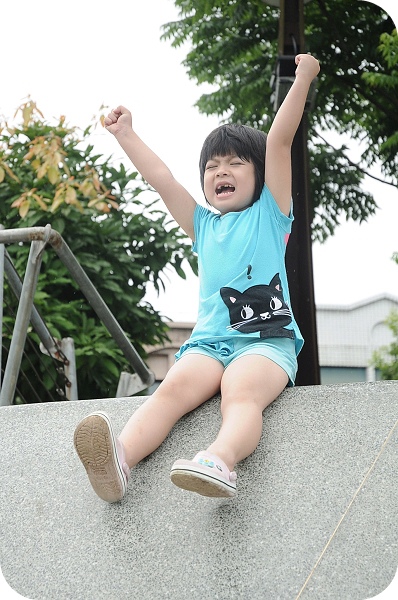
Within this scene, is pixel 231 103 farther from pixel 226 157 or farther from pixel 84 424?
pixel 84 424

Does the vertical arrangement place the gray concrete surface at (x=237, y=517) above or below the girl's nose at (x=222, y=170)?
below

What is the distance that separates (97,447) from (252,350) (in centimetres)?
52

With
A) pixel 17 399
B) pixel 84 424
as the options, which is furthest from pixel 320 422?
pixel 17 399

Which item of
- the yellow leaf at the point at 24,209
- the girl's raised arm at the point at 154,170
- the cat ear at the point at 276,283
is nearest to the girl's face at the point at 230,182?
the girl's raised arm at the point at 154,170

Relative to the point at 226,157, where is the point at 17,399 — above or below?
below

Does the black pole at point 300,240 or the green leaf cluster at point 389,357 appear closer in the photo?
the black pole at point 300,240

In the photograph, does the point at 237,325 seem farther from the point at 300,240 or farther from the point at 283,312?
the point at 300,240

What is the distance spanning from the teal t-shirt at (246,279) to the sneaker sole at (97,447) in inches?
19.9

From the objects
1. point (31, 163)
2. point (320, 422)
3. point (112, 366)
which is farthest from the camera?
point (31, 163)

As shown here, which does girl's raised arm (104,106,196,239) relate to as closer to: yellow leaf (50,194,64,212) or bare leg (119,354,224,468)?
bare leg (119,354,224,468)

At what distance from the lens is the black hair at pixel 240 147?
91.7 inches

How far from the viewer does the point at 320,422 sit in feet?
6.88

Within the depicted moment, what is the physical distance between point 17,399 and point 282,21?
8.68 ft

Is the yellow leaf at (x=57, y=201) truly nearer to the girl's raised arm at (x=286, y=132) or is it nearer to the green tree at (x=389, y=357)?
the girl's raised arm at (x=286, y=132)
